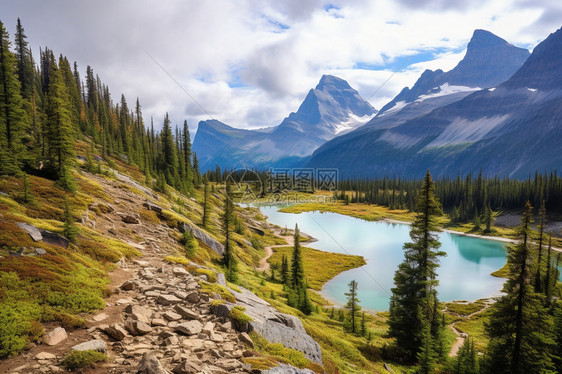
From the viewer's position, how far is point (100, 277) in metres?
14.6

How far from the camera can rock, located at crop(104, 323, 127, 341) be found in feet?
33.4

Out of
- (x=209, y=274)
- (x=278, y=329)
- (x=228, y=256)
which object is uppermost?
(x=209, y=274)

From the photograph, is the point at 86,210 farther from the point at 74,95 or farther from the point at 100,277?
the point at 74,95

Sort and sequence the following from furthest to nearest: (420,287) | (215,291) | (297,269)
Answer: (297,269) < (420,287) < (215,291)

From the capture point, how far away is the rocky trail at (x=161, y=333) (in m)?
8.65

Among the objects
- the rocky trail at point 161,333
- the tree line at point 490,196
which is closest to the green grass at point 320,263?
the rocky trail at point 161,333

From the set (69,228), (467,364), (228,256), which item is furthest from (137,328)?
(228,256)

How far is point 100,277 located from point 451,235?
445ft

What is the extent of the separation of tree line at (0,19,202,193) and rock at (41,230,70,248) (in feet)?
42.1

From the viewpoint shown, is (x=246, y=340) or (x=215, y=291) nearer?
(x=246, y=340)

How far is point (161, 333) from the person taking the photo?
10.8m

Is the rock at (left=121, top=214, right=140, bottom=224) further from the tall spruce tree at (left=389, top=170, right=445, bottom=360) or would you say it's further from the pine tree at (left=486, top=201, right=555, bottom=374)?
the pine tree at (left=486, top=201, right=555, bottom=374)

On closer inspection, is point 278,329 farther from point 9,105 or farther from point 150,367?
point 9,105

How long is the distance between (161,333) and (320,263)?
6713 cm
